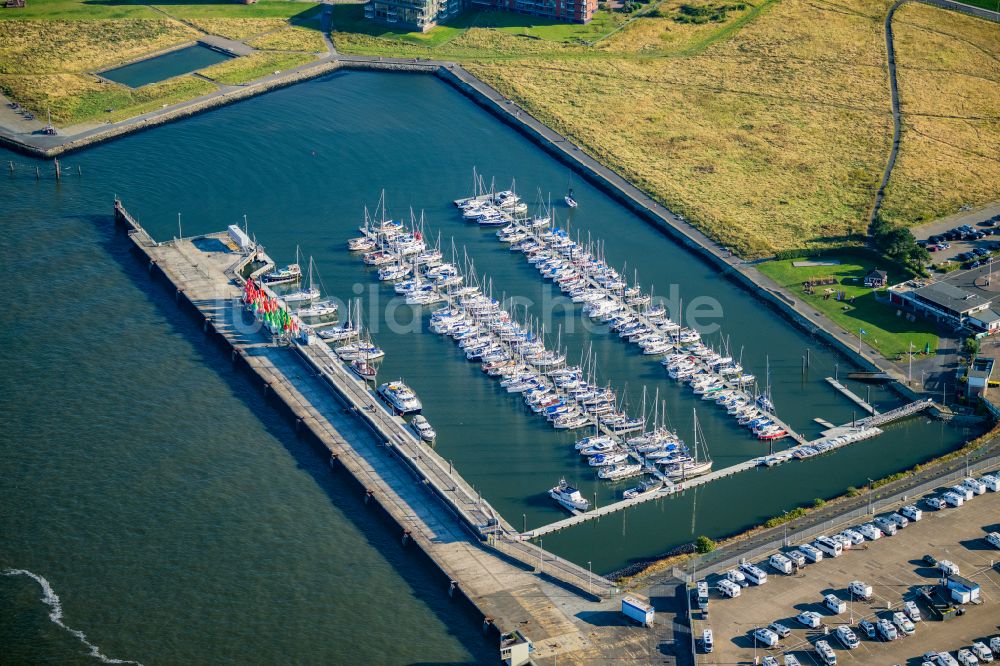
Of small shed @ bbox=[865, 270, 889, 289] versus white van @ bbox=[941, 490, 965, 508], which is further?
small shed @ bbox=[865, 270, 889, 289]

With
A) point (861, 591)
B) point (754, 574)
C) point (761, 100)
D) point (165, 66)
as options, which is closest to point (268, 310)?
point (754, 574)

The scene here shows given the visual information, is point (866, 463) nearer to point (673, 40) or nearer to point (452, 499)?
point (452, 499)

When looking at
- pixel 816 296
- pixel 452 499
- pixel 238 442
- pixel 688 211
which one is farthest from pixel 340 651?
pixel 688 211

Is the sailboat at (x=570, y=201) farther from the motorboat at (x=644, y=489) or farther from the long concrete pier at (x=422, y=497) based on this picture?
the motorboat at (x=644, y=489)

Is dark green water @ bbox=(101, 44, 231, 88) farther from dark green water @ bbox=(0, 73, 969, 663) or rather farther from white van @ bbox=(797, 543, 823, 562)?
white van @ bbox=(797, 543, 823, 562)

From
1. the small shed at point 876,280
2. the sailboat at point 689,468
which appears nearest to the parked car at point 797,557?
the sailboat at point 689,468

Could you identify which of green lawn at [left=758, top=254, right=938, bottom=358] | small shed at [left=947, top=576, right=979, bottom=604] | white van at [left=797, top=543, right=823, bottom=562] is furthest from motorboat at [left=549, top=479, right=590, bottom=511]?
green lawn at [left=758, top=254, right=938, bottom=358]
